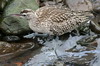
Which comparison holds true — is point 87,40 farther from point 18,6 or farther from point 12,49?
point 18,6

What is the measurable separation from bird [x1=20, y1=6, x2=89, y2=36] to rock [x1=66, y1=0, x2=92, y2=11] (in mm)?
1206

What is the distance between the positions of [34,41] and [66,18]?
113cm

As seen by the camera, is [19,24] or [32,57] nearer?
[32,57]

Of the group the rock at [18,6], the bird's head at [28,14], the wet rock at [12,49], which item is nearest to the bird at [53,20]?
the bird's head at [28,14]

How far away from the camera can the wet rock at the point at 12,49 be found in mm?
8061

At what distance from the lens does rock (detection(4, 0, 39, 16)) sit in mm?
9250

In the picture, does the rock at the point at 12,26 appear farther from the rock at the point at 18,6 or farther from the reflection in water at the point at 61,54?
the reflection in water at the point at 61,54

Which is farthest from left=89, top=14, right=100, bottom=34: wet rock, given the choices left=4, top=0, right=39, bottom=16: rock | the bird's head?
left=4, top=0, right=39, bottom=16: rock

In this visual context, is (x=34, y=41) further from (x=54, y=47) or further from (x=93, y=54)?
(x=93, y=54)

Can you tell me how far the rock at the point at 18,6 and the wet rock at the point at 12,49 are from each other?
117 centimetres

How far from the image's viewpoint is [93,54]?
25.4 feet

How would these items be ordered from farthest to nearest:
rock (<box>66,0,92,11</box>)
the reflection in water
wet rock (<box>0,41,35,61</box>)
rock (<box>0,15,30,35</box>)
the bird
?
1. rock (<box>66,0,92,11</box>)
2. rock (<box>0,15,30,35</box>)
3. the bird
4. wet rock (<box>0,41,35,61</box>)
5. the reflection in water

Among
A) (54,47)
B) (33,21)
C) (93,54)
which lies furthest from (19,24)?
(93,54)

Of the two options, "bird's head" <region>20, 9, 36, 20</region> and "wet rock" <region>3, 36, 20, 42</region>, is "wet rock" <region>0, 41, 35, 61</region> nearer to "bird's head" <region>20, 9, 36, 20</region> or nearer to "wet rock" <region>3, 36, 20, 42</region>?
"wet rock" <region>3, 36, 20, 42</region>
